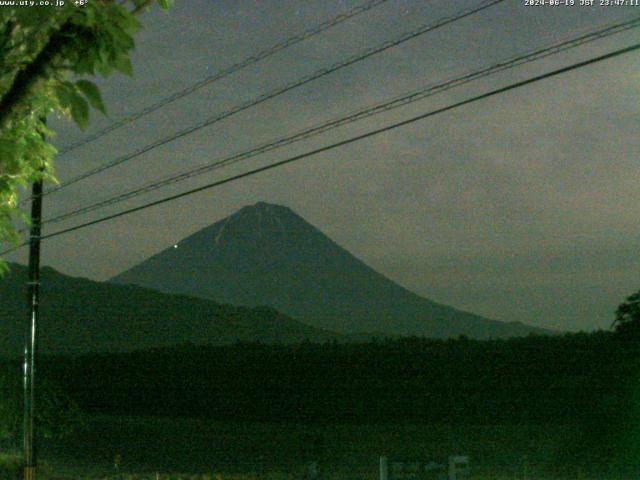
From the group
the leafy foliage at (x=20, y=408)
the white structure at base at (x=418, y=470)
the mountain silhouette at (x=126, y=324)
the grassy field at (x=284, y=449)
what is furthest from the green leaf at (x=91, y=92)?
the mountain silhouette at (x=126, y=324)

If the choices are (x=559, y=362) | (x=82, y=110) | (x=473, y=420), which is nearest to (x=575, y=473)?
(x=82, y=110)

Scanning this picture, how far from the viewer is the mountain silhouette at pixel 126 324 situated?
548 ft

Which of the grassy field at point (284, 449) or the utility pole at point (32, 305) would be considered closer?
the utility pole at point (32, 305)

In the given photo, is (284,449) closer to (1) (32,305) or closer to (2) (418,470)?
(1) (32,305)

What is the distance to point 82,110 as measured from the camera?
4.79 m

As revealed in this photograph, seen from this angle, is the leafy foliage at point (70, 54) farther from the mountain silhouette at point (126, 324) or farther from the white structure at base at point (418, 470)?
the mountain silhouette at point (126, 324)

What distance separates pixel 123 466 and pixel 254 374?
59255mm

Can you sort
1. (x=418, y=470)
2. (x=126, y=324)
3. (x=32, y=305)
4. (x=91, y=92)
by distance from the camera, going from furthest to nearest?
(x=126, y=324)
(x=32, y=305)
(x=418, y=470)
(x=91, y=92)

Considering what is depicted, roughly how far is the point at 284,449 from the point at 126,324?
141 m

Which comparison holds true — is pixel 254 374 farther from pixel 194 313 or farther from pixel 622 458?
pixel 194 313

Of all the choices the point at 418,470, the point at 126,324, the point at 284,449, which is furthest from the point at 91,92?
the point at 126,324

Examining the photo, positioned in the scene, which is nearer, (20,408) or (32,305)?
(32,305)

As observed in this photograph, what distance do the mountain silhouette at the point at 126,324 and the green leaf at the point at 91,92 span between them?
154024mm

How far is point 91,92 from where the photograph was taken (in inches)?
188
